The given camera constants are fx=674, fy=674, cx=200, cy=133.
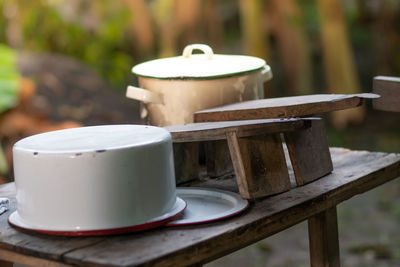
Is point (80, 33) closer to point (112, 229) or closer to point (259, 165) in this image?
point (259, 165)

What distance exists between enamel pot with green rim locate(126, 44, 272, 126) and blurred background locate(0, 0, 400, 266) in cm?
170

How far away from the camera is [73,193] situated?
3.65 feet

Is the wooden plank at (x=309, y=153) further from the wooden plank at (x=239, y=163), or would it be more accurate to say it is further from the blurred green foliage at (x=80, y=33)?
the blurred green foliage at (x=80, y=33)

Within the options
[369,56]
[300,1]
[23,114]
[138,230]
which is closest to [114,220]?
[138,230]

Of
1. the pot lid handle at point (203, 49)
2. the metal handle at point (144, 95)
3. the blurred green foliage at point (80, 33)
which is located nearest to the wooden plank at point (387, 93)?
the pot lid handle at point (203, 49)

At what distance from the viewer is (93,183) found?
1110 mm

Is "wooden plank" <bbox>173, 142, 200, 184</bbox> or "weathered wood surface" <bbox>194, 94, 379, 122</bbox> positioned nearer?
"weathered wood surface" <bbox>194, 94, 379, 122</bbox>

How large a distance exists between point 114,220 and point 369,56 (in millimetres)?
5935

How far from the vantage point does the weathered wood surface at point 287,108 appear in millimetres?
1271

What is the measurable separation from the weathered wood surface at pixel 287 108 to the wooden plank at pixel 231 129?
18mm

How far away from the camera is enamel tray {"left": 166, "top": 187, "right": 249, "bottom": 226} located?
3.92 feet

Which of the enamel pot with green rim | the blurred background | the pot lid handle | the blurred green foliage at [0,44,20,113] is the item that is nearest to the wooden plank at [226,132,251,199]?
the enamel pot with green rim

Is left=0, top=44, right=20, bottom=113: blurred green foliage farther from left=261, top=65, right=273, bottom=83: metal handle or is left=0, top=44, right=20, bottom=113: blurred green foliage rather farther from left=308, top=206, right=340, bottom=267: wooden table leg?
left=308, top=206, right=340, bottom=267: wooden table leg

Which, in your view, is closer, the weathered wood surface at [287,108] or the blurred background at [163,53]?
the weathered wood surface at [287,108]
